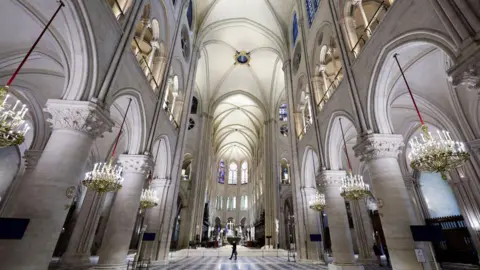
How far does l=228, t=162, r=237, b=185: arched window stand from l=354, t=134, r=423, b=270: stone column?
36.6 m

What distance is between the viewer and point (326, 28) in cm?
1033

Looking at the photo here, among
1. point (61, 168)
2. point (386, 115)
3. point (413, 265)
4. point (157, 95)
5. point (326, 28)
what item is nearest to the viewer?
point (61, 168)

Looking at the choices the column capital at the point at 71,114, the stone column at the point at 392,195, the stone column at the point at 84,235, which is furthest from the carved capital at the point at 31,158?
the stone column at the point at 392,195

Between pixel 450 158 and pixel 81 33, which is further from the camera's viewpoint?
pixel 81 33

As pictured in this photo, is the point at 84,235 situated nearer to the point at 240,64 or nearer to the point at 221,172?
the point at 240,64

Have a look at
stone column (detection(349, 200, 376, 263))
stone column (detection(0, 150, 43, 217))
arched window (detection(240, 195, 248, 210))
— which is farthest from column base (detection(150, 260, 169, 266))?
arched window (detection(240, 195, 248, 210))

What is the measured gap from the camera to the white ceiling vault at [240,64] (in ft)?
55.5

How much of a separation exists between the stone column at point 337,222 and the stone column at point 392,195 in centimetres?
291

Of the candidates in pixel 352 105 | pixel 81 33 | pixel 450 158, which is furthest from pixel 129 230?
pixel 450 158

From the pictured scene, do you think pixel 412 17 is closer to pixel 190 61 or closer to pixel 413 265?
pixel 413 265

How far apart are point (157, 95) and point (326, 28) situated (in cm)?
823

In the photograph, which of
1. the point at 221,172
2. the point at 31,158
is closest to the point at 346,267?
the point at 31,158

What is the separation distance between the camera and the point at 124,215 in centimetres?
705

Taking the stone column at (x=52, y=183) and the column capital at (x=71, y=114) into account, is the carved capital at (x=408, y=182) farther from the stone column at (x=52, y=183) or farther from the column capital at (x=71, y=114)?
the column capital at (x=71, y=114)
